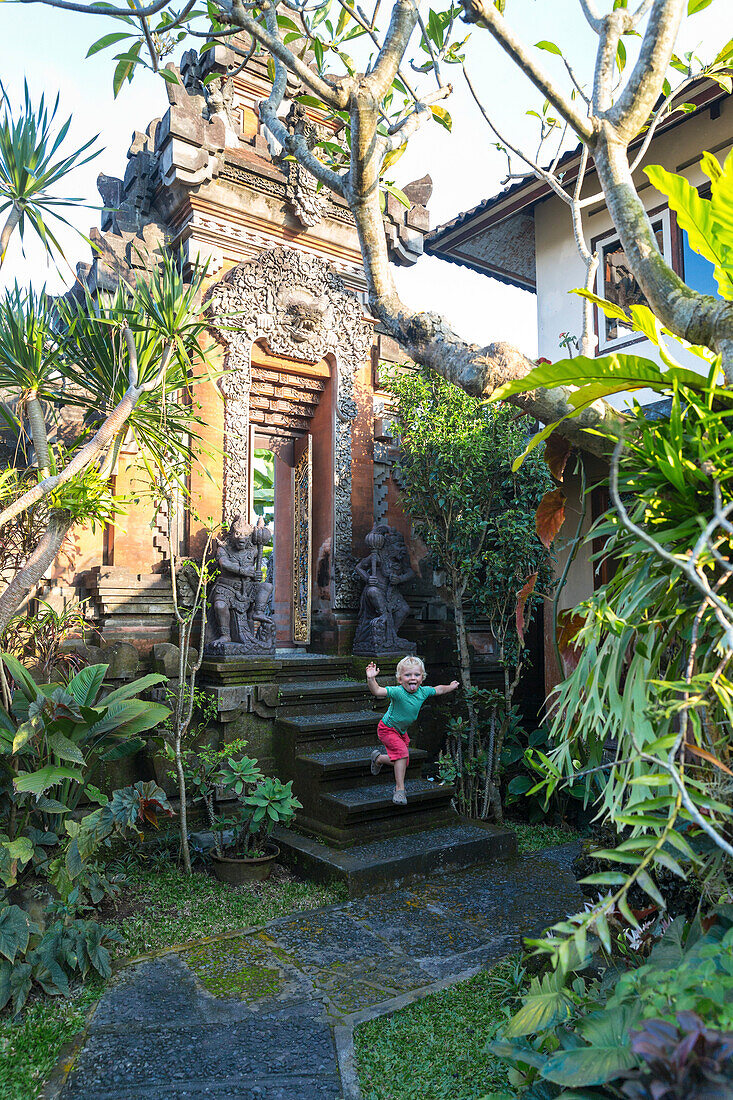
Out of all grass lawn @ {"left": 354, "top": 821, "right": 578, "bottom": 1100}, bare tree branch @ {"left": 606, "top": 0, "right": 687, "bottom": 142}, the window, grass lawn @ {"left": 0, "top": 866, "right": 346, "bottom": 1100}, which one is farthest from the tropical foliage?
the window

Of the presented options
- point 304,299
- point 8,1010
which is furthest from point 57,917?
point 304,299

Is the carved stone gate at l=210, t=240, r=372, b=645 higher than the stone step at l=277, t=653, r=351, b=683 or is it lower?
higher

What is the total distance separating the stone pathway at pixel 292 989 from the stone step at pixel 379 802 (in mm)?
604

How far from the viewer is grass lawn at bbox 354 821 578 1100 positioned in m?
2.44

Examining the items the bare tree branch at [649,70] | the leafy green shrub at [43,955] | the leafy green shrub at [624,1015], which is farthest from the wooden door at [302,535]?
the leafy green shrub at [624,1015]

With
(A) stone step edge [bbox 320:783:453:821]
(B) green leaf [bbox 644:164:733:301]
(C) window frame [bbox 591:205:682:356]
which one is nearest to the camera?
(B) green leaf [bbox 644:164:733:301]

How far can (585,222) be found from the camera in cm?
827

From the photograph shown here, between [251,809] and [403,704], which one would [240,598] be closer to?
[403,704]

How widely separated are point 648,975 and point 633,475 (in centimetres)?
116

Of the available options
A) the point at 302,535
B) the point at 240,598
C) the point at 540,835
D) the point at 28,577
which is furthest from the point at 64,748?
the point at 302,535

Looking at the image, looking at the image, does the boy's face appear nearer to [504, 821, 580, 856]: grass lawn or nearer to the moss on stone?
[504, 821, 580, 856]: grass lawn

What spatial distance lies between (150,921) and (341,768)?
1.68 m

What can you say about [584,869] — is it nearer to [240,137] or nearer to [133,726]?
[133,726]

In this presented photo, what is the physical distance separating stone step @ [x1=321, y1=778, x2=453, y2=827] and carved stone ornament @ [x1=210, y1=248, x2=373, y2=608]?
234 centimetres
